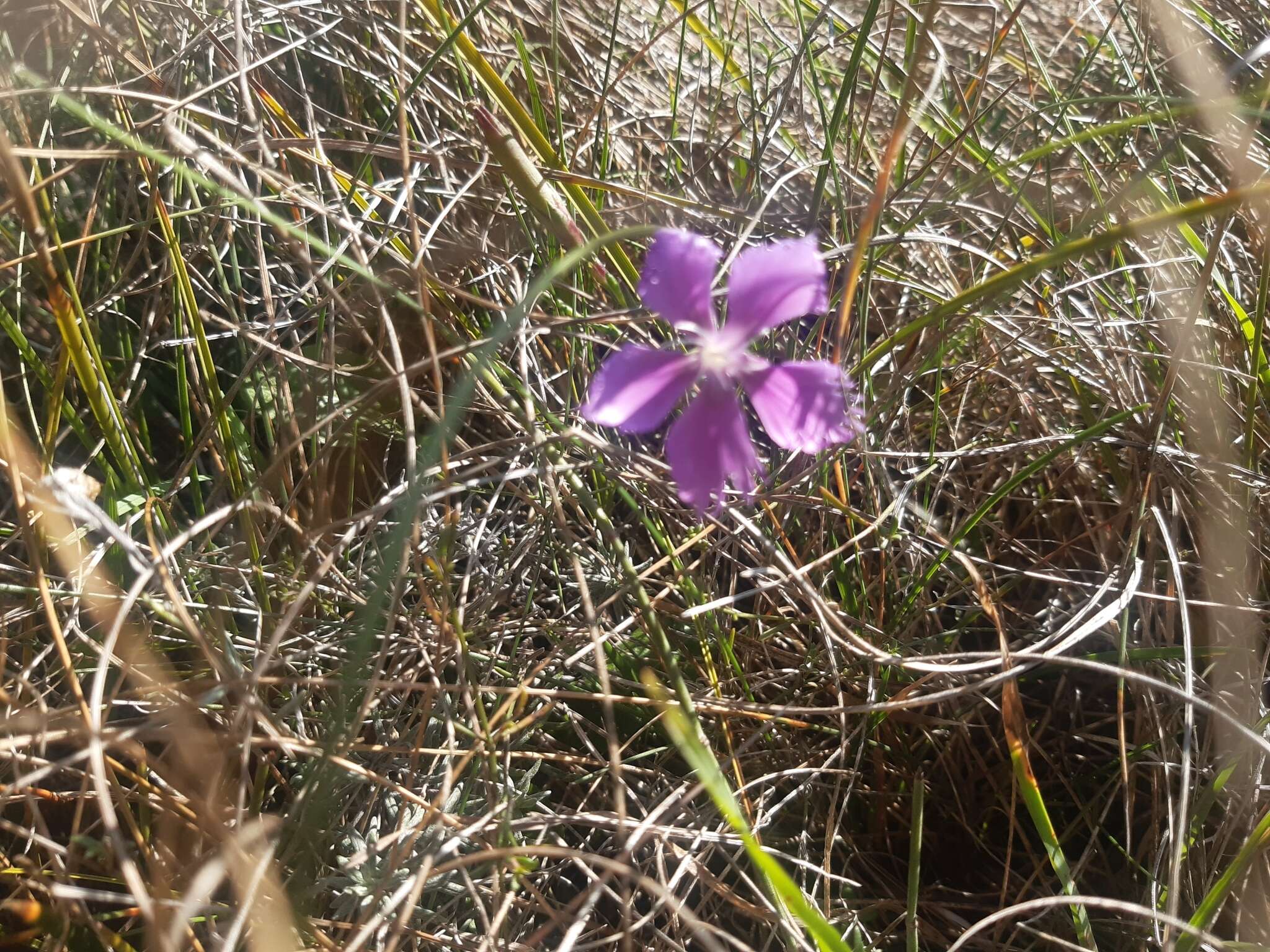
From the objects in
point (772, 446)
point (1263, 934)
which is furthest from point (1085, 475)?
point (1263, 934)

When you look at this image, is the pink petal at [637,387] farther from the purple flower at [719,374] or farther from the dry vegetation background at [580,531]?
the dry vegetation background at [580,531]

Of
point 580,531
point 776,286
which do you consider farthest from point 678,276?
point 580,531

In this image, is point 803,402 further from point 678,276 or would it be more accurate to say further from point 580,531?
point 580,531

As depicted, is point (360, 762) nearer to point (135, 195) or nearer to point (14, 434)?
point (14, 434)

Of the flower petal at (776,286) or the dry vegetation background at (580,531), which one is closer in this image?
the flower petal at (776,286)

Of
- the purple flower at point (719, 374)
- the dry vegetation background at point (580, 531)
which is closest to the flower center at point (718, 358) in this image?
the purple flower at point (719, 374)

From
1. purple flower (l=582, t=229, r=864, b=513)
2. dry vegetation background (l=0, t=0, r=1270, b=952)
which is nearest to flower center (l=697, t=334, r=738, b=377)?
purple flower (l=582, t=229, r=864, b=513)

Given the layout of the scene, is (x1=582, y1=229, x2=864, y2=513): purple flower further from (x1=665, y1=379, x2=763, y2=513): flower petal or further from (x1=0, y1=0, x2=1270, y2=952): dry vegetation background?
(x1=0, y1=0, x2=1270, y2=952): dry vegetation background
